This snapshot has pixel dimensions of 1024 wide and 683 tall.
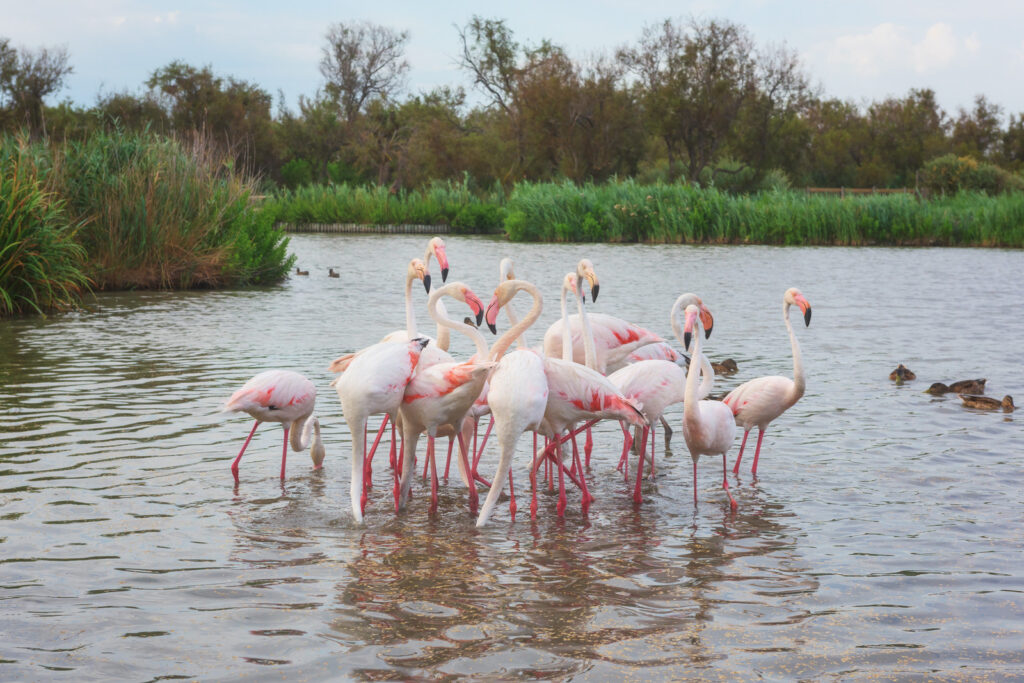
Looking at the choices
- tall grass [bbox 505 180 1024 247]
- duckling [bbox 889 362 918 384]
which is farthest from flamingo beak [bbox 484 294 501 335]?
tall grass [bbox 505 180 1024 247]

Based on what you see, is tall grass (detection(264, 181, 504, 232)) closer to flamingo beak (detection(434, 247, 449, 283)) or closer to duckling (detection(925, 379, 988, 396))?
duckling (detection(925, 379, 988, 396))

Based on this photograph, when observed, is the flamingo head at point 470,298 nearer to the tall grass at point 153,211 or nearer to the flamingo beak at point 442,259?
the flamingo beak at point 442,259

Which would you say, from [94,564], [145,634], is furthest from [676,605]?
[94,564]

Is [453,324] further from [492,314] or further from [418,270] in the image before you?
[418,270]

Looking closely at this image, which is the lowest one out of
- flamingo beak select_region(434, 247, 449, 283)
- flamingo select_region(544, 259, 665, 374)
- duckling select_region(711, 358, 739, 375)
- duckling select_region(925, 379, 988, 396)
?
duckling select_region(925, 379, 988, 396)

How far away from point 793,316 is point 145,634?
13497 millimetres

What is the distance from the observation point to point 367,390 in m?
5.53

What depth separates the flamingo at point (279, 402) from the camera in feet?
20.9

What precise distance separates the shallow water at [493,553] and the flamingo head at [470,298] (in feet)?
3.90

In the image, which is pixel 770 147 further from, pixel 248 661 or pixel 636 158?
pixel 248 661

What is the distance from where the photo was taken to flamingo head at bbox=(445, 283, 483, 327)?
5.70 meters

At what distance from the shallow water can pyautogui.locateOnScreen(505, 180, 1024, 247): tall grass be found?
20.1 m

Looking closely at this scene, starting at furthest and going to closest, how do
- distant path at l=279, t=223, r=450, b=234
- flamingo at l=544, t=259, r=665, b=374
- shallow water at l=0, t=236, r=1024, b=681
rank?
distant path at l=279, t=223, r=450, b=234
flamingo at l=544, t=259, r=665, b=374
shallow water at l=0, t=236, r=1024, b=681

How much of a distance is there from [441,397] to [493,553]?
94 centimetres
